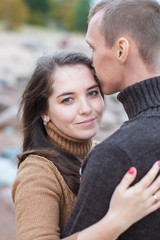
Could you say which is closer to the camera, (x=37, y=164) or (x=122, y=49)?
(x=122, y=49)

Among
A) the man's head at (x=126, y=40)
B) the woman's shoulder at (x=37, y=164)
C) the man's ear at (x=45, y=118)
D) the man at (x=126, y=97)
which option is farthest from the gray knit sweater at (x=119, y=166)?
the man's ear at (x=45, y=118)

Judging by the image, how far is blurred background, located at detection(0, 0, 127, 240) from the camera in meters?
6.00

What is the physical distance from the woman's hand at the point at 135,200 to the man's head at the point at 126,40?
0.53 meters

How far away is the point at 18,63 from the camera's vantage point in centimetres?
1841

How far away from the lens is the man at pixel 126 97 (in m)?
1.64

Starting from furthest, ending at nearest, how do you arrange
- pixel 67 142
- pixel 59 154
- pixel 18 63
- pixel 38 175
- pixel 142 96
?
1. pixel 18 63
2. pixel 67 142
3. pixel 59 154
4. pixel 38 175
5. pixel 142 96

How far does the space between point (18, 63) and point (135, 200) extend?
17236mm

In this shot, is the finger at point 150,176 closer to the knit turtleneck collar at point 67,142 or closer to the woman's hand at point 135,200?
the woman's hand at point 135,200

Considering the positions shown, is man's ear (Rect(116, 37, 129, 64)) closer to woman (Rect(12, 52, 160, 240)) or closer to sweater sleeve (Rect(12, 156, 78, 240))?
woman (Rect(12, 52, 160, 240))

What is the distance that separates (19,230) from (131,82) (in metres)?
0.87

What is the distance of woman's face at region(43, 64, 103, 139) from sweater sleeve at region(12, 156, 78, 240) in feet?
1.06

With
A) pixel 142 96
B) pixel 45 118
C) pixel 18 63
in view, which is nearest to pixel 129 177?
pixel 142 96

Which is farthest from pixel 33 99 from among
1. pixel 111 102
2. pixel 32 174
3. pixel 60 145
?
pixel 111 102

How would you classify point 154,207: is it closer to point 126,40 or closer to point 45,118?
point 126,40
